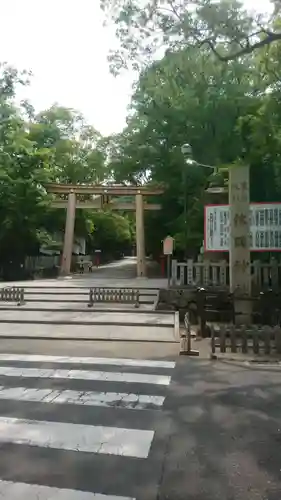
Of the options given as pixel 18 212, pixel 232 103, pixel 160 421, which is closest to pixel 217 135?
pixel 232 103

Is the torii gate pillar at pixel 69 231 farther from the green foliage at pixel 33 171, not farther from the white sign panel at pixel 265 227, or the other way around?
the white sign panel at pixel 265 227

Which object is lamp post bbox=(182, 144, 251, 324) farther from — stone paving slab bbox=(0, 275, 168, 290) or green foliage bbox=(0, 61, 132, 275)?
green foliage bbox=(0, 61, 132, 275)

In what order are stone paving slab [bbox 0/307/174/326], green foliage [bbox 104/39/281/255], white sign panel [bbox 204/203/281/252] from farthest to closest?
1. green foliage [bbox 104/39/281/255]
2. white sign panel [bbox 204/203/281/252]
3. stone paving slab [bbox 0/307/174/326]

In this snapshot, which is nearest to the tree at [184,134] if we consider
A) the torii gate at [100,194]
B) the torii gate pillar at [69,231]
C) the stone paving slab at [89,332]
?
the torii gate at [100,194]

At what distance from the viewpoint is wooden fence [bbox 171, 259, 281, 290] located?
48.5 ft

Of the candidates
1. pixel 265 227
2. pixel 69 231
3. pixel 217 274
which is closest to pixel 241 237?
pixel 265 227

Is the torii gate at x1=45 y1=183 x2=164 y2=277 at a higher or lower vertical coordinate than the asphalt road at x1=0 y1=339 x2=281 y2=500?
higher

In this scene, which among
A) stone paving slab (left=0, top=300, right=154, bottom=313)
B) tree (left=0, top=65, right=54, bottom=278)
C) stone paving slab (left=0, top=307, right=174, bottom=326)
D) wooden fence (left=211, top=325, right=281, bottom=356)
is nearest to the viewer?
wooden fence (left=211, top=325, right=281, bottom=356)

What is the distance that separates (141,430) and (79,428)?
0.72m

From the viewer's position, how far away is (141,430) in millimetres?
4934

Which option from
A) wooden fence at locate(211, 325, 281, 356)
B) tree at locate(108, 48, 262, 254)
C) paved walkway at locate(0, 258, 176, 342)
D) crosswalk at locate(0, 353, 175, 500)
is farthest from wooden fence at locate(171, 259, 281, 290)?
crosswalk at locate(0, 353, 175, 500)

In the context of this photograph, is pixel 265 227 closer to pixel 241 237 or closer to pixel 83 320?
pixel 241 237

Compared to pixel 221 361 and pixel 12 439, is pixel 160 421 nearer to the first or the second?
pixel 12 439

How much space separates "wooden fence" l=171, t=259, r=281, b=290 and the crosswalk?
7.77 m
